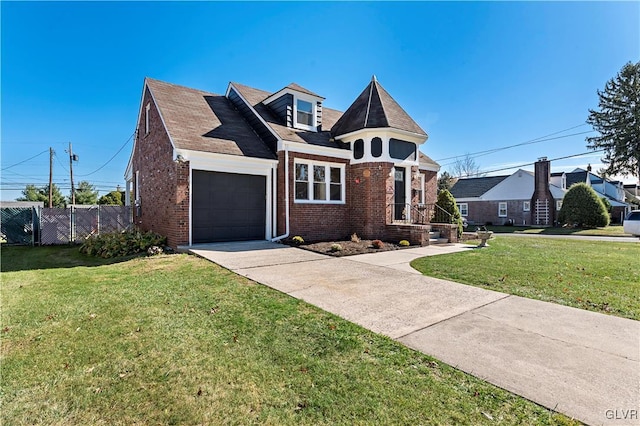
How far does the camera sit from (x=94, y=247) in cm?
1037

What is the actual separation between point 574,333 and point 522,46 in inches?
544

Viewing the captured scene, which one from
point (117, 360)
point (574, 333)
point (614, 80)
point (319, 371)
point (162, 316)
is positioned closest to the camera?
point (319, 371)

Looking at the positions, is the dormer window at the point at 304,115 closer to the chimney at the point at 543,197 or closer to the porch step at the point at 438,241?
the porch step at the point at 438,241

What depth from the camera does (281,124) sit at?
1338cm

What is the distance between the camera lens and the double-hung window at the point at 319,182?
40.5 feet

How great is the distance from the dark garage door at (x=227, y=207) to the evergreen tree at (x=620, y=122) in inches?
1545

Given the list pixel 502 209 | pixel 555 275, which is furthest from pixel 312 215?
pixel 502 209

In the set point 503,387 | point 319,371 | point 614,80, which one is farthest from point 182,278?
point 614,80

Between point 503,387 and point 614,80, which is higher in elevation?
point 614,80

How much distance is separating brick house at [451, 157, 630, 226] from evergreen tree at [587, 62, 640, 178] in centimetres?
377

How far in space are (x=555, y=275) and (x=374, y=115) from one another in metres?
8.77

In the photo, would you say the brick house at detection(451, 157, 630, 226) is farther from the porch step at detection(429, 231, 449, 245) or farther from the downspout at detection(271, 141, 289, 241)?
the downspout at detection(271, 141, 289, 241)

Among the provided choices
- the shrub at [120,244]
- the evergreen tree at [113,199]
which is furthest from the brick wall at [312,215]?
the evergreen tree at [113,199]

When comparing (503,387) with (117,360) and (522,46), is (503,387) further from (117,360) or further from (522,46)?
(522,46)
